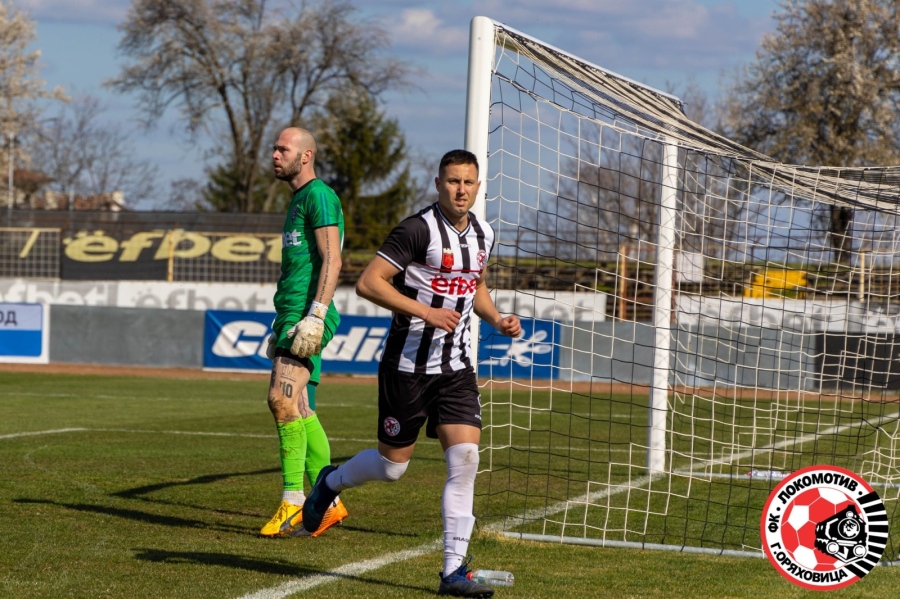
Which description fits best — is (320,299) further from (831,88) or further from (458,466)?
(831,88)

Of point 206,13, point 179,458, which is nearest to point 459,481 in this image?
point 179,458

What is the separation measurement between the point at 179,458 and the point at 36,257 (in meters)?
21.6

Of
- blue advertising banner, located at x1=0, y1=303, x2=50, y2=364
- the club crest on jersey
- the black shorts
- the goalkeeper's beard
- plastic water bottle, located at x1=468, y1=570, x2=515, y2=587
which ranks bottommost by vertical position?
blue advertising banner, located at x1=0, y1=303, x2=50, y2=364

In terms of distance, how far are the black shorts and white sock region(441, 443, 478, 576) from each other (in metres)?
0.16

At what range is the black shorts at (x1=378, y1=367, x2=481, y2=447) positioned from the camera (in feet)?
16.6

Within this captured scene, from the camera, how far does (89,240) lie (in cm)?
3016

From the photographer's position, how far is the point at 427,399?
16.8ft

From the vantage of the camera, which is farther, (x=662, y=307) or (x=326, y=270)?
(x=662, y=307)

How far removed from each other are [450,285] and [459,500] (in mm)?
951

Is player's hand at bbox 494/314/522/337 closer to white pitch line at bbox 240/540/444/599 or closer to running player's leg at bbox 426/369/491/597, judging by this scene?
running player's leg at bbox 426/369/491/597

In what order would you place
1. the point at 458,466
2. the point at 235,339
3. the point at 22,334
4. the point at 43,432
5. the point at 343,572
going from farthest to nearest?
the point at 22,334
the point at 235,339
the point at 43,432
the point at 343,572
the point at 458,466

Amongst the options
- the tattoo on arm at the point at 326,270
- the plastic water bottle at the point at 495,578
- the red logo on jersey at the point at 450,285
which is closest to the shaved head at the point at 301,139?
the tattoo on arm at the point at 326,270

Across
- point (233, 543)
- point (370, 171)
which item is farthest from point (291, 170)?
point (370, 171)

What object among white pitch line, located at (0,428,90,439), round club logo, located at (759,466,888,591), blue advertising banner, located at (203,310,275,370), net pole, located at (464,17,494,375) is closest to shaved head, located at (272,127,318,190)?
net pole, located at (464,17,494,375)
